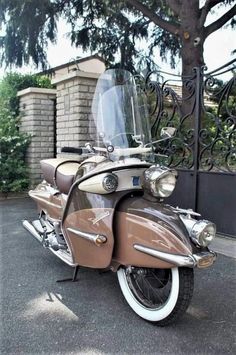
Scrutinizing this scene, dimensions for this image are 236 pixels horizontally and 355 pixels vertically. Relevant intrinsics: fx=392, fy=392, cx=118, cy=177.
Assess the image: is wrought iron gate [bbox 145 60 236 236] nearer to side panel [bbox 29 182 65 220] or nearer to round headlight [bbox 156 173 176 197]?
side panel [bbox 29 182 65 220]

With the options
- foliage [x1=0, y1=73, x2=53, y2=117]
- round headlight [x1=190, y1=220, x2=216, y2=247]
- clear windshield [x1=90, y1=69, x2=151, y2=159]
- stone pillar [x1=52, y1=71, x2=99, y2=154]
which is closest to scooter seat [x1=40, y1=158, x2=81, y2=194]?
clear windshield [x1=90, y1=69, x2=151, y2=159]

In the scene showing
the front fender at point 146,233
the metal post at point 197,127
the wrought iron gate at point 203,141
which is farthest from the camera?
the metal post at point 197,127

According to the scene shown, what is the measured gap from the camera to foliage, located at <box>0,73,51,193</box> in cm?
695

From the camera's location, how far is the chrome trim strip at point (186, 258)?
7.12 feet

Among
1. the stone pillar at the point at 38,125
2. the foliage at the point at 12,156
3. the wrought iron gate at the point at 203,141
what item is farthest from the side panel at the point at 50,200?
the stone pillar at the point at 38,125

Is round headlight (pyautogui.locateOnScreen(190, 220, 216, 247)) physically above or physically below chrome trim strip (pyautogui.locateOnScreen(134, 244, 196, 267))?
above

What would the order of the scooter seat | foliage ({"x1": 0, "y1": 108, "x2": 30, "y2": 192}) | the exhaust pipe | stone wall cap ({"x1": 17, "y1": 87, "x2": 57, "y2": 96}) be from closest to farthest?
the scooter seat, the exhaust pipe, foliage ({"x1": 0, "y1": 108, "x2": 30, "y2": 192}), stone wall cap ({"x1": 17, "y1": 87, "x2": 57, "y2": 96})

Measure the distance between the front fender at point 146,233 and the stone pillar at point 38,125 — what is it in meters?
5.01

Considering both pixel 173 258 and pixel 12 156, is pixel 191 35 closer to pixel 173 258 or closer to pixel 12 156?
pixel 12 156

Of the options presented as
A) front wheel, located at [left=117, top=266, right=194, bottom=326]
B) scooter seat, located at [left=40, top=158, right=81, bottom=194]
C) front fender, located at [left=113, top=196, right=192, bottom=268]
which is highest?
scooter seat, located at [left=40, top=158, right=81, bottom=194]

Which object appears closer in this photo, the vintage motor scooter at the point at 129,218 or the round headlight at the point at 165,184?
the vintage motor scooter at the point at 129,218

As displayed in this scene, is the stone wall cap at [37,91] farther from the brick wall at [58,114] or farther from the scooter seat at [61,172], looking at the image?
the scooter seat at [61,172]

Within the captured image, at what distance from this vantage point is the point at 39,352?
2.12 metres

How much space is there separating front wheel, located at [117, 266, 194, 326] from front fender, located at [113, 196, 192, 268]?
0.42ft
